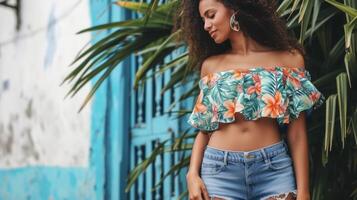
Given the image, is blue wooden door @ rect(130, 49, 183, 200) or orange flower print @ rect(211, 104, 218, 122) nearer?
orange flower print @ rect(211, 104, 218, 122)

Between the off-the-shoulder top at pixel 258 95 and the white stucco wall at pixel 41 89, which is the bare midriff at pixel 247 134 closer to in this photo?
the off-the-shoulder top at pixel 258 95

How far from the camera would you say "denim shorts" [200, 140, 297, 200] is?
6.97 feet

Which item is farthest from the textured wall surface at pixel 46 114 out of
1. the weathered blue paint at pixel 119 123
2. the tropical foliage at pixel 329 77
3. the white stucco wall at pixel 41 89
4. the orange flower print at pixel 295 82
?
the orange flower print at pixel 295 82

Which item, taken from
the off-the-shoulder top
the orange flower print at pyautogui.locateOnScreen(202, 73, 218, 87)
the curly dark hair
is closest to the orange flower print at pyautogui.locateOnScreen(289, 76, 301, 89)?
the off-the-shoulder top

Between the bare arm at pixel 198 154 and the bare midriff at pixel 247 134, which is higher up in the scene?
the bare midriff at pixel 247 134

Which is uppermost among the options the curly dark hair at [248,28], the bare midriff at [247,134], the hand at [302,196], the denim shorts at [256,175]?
the curly dark hair at [248,28]

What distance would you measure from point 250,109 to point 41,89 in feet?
14.0

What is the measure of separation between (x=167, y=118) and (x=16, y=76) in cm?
268

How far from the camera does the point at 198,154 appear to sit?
2277 mm

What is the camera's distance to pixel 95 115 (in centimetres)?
524

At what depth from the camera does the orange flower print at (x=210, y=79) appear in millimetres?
2229

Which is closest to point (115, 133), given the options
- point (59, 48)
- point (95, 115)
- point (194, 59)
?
point (95, 115)

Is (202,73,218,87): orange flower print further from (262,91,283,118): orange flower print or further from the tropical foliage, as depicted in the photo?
the tropical foliage

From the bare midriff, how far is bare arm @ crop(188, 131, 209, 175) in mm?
83
